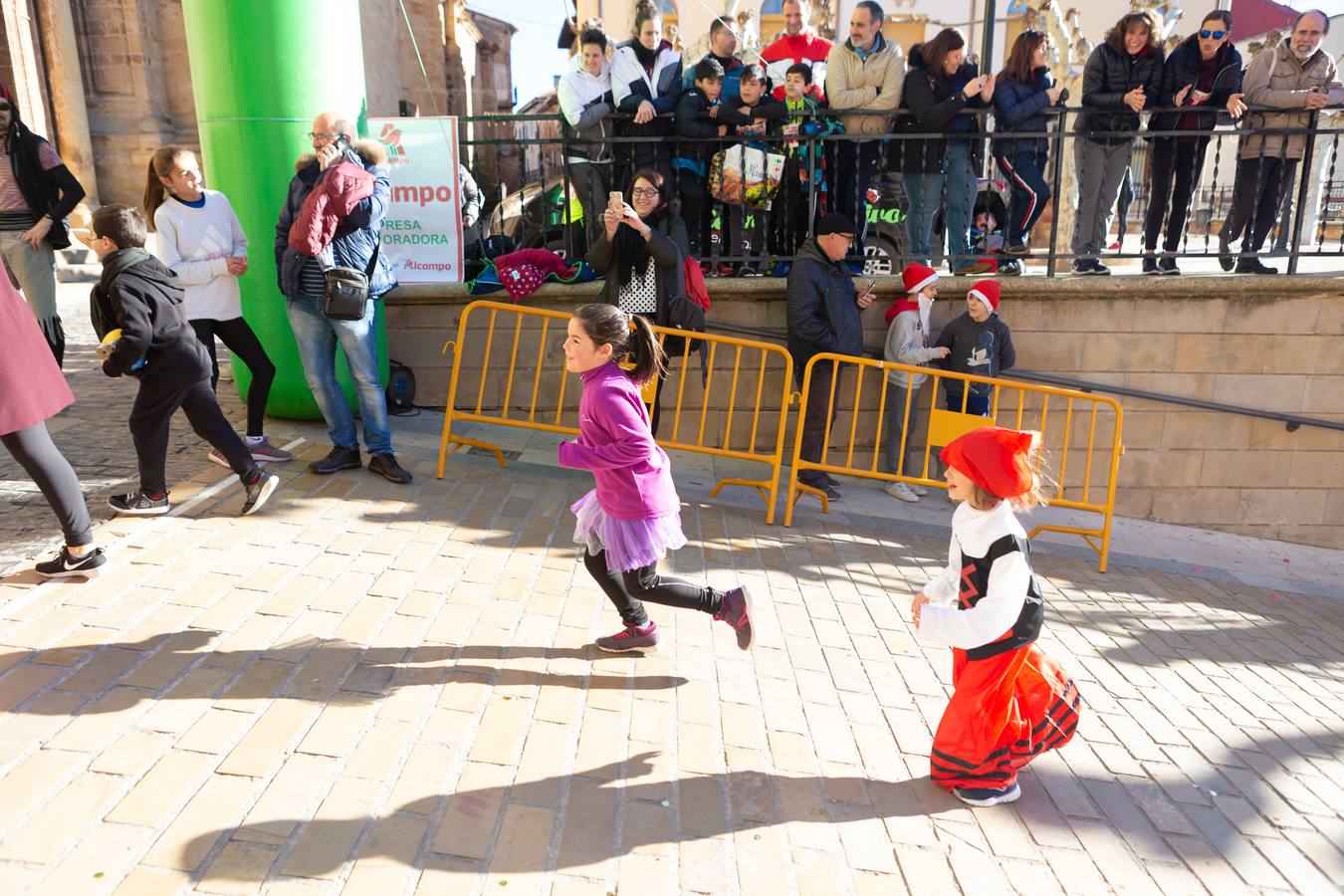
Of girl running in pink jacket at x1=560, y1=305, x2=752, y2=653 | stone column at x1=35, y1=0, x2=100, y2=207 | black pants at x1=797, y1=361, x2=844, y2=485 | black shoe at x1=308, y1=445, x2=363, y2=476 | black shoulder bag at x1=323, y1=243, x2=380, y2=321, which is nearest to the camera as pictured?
girl running in pink jacket at x1=560, y1=305, x2=752, y2=653

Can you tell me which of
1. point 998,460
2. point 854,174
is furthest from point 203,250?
point 854,174

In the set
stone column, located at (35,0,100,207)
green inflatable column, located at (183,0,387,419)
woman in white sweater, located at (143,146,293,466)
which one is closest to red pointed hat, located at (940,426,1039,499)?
woman in white sweater, located at (143,146,293,466)

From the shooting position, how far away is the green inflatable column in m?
6.12

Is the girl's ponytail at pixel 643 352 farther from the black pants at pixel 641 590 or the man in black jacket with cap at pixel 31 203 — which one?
the man in black jacket with cap at pixel 31 203

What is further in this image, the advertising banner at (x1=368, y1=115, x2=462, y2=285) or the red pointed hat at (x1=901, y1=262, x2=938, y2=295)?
the red pointed hat at (x1=901, y1=262, x2=938, y2=295)

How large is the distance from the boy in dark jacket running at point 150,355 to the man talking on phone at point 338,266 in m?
0.84

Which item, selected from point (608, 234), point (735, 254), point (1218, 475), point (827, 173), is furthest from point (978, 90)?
point (1218, 475)

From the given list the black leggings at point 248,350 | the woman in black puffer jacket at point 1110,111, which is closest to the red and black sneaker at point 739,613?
the black leggings at point 248,350

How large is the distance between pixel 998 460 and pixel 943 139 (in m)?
5.48

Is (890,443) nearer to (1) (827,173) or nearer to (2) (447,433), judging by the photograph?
(1) (827,173)

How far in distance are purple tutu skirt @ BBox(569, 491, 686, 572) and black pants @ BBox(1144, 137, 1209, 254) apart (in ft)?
20.2

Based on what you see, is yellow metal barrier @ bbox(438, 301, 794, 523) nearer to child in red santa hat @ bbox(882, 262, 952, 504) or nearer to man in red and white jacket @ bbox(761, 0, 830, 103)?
child in red santa hat @ bbox(882, 262, 952, 504)

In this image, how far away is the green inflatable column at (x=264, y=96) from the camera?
20.1 feet

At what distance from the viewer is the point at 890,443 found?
25.7 ft
